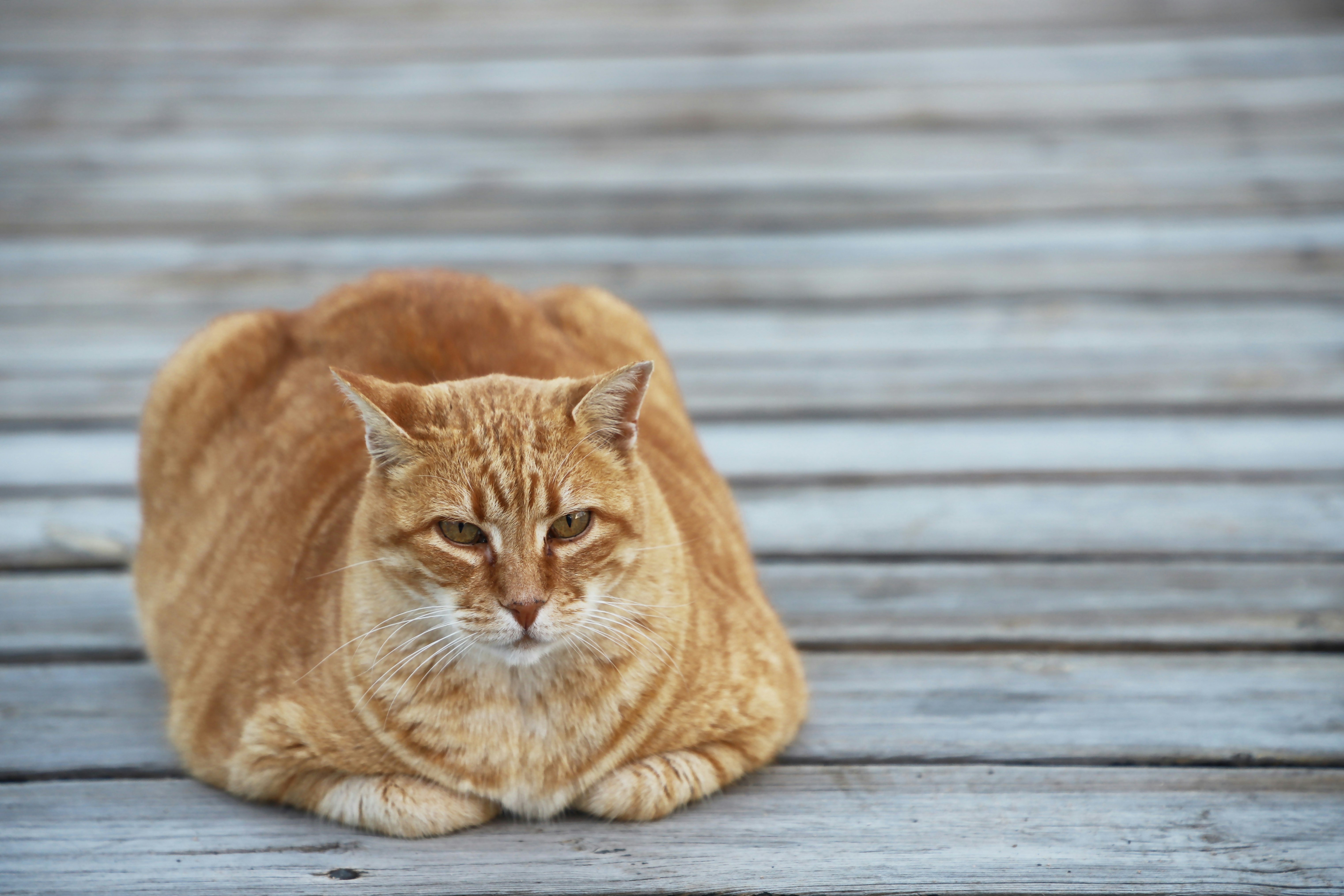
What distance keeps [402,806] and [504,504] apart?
54 centimetres

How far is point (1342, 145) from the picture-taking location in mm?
5016

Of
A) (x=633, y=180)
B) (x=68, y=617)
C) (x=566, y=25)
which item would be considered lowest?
(x=68, y=617)

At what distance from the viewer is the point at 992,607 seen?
286cm

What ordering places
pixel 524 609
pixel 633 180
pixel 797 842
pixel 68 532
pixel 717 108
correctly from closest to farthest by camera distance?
pixel 524 609 < pixel 797 842 < pixel 68 532 < pixel 633 180 < pixel 717 108

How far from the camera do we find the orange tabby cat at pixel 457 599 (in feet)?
6.63

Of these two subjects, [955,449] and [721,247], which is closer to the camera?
[955,449]

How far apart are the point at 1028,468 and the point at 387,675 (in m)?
1.94

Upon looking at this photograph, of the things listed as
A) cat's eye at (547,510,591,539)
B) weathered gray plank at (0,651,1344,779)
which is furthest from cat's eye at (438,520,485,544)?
weathered gray plank at (0,651,1344,779)

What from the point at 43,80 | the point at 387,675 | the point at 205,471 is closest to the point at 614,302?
the point at 205,471

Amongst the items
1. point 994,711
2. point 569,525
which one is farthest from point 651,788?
point 994,711

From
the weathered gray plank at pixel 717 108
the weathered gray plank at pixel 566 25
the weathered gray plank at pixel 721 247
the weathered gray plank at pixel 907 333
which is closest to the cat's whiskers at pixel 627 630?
the weathered gray plank at pixel 907 333

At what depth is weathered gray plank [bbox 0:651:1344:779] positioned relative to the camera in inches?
94.4

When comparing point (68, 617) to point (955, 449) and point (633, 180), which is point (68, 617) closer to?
point (955, 449)

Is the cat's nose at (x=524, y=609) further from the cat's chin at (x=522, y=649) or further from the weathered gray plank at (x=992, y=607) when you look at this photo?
the weathered gray plank at (x=992, y=607)
